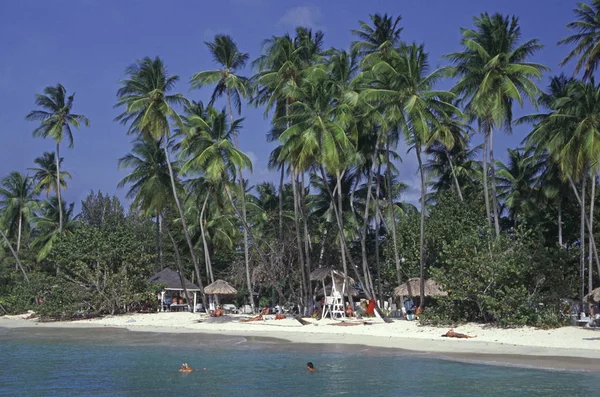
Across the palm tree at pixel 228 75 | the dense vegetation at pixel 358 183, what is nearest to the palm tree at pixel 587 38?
the dense vegetation at pixel 358 183

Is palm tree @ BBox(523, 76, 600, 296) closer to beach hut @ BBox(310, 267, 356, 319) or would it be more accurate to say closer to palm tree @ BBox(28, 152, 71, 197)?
beach hut @ BBox(310, 267, 356, 319)

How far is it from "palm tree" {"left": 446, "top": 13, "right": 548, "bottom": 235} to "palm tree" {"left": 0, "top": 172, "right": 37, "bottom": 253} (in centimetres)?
3680

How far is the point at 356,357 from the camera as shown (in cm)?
1991

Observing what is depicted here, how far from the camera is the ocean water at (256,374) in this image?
48.5ft

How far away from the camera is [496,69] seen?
2652 cm

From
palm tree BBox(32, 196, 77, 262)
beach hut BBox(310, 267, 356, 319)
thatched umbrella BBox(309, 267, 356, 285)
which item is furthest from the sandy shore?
palm tree BBox(32, 196, 77, 262)

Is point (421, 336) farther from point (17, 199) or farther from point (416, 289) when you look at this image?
point (17, 199)

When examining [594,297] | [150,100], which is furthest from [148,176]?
[594,297]

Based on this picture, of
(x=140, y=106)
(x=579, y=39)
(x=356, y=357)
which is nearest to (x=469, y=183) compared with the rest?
(x=579, y=39)

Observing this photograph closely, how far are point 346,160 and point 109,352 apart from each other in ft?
42.9

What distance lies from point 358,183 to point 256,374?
20.7 meters

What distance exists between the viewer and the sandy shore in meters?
18.9

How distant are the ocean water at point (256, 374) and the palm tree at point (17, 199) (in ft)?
94.9

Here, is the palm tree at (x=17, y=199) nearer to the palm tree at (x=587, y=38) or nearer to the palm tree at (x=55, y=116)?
the palm tree at (x=55, y=116)
